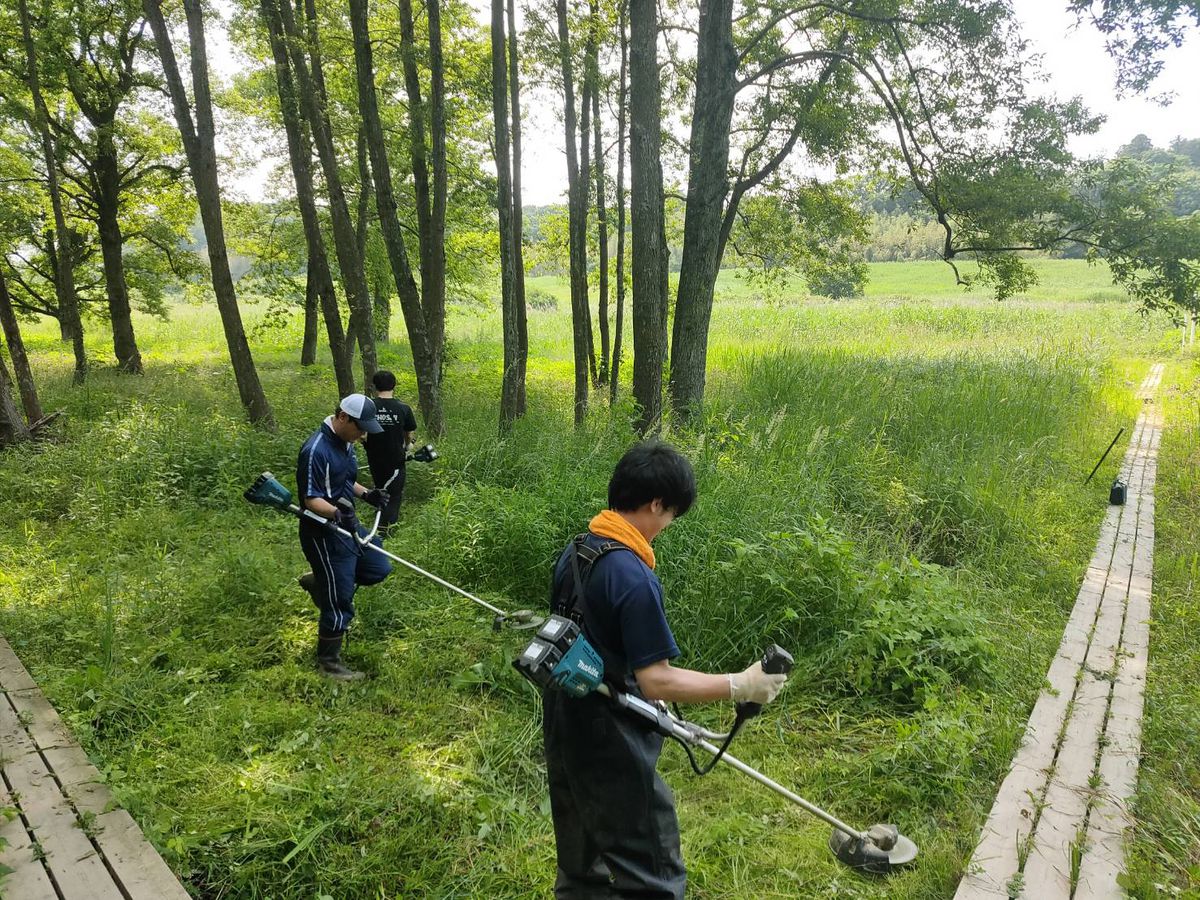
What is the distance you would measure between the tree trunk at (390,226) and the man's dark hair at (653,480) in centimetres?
675

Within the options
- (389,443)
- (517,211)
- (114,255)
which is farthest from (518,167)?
(114,255)

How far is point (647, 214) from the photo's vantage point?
301 inches

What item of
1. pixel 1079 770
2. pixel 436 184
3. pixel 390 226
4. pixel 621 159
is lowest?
pixel 1079 770

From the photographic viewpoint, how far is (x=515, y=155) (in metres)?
8.74

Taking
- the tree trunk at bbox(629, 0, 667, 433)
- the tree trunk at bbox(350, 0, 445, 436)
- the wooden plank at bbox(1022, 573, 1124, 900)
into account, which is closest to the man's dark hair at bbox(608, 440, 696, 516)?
the wooden plank at bbox(1022, 573, 1124, 900)

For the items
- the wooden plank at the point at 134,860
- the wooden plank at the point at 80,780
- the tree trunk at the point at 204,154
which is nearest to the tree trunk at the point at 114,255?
the tree trunk at the point at 204,154

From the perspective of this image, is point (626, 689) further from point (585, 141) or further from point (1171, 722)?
point (585, 141)

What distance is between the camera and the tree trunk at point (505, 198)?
25.5 feet

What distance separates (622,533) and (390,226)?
291 inches

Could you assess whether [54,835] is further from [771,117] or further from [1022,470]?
[771,117]

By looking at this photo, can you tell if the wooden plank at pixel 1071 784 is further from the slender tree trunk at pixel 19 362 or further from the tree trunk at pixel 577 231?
the slender tree trunk at pixel 19 362

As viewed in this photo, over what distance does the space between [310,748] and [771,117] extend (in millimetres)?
11095

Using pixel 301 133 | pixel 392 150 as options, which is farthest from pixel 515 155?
pixel 392 150

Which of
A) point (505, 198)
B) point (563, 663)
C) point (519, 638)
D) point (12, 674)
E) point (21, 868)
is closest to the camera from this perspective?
point (563, 663)
